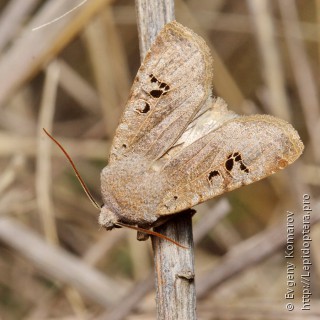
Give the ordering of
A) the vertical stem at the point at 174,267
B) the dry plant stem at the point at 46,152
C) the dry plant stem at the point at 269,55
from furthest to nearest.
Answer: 1. the dry plant stem at the point at 269,55
2. the dry plant stem at the point at 46,152
3. the vertical stem at the point at 174,267

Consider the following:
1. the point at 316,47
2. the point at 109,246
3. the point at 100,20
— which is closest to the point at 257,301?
the point at 109,246

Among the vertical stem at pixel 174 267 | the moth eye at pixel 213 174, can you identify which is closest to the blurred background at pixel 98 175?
the moth eye at pixel 213 174

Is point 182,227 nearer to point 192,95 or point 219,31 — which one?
point 192,95

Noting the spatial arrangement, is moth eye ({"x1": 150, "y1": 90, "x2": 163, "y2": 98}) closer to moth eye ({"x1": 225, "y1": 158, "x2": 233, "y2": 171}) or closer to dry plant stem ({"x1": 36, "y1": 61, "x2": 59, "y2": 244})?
moth eye ({"x1": 225, "y1": 158, "x2": 233, "y2": 171})

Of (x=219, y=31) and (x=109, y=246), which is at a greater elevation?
(x=219, y=31)

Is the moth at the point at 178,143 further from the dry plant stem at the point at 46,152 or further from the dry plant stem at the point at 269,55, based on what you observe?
the dry plant stem at the point at 269,55

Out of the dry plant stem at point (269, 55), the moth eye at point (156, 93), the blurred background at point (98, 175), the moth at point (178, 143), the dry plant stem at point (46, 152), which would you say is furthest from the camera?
the dry plant stem at point (269, 55)
